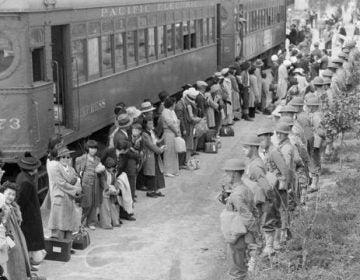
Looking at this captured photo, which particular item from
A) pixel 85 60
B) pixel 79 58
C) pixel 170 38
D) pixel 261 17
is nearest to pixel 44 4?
pixel 79 58

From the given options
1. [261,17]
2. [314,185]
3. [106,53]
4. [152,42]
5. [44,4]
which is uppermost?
[44,4]

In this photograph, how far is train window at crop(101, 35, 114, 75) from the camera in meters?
14.4

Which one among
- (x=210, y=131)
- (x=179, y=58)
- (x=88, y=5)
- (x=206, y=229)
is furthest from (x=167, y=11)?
(x=206, y=229)

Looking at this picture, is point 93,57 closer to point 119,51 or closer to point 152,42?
point 119,51

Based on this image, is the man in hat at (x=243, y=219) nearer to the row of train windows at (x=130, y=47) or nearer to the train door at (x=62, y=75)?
the train door at (x=62, y=75)

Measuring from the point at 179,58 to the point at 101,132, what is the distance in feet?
14.9

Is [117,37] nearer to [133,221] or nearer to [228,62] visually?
[133,221]

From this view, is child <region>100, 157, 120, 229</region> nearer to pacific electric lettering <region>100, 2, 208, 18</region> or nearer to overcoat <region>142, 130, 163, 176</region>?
overcoat <region>142, 130, 163, 176</region>

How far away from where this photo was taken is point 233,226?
8.28 metres

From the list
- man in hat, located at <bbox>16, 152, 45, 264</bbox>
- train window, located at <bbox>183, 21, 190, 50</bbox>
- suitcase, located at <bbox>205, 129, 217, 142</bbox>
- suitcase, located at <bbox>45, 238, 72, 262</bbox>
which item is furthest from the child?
train window, located at <bbox>183, 21, 190, 50</bbox>

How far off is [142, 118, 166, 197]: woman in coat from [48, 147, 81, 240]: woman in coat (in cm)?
279

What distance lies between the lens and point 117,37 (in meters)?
15.1

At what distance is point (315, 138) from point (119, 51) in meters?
4.19

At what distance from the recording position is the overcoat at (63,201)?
33.1 ft
